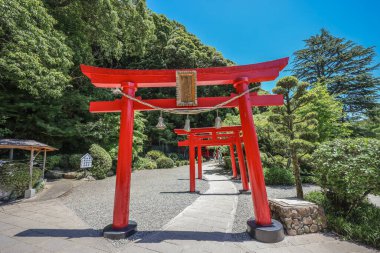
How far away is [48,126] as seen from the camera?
1049 centimetres

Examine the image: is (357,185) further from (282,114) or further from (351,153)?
(282,114)

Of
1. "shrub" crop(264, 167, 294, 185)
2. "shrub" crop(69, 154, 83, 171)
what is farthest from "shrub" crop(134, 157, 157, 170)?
"shrub" crop(264, 167, 294, 185)

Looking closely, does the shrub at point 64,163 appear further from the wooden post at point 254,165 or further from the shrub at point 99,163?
the wooden post at point 254,165

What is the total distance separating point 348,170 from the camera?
3.79m

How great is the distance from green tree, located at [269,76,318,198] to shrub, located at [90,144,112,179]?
9.72m

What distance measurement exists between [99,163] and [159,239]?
911cm

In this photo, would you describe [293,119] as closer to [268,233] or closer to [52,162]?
[268,233]

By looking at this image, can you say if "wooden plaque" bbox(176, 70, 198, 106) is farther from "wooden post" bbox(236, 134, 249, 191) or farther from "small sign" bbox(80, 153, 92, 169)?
"small sign" bbox(80, 153, 92, 169)

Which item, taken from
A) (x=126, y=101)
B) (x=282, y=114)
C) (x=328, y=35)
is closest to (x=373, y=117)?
(x=328, y=35)

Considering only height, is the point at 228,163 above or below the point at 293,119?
below

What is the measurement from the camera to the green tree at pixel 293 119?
6.18 meters

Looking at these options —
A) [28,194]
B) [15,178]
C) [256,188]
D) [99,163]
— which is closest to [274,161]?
[256,188]

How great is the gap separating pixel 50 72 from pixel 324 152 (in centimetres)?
1077

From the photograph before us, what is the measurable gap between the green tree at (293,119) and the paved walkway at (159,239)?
10.8 feet
